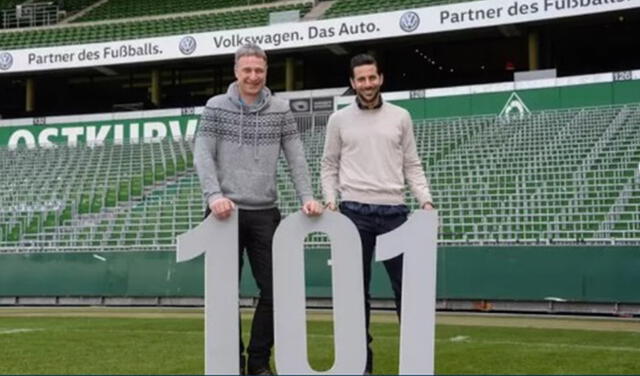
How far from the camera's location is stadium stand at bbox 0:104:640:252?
1210cm

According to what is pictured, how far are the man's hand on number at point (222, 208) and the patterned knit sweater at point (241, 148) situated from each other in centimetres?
A: 26

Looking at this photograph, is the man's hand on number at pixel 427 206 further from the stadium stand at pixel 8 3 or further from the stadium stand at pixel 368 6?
the stadium stand at pixel 8 3

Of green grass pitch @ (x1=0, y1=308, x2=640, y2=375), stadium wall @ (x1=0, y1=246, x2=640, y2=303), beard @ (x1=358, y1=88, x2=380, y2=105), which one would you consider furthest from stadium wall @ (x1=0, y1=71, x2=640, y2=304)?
beard @ (x1=358, y1=88, x2=380, y2=105)

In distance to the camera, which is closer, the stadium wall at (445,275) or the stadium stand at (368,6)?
the stadium wall at (445,275)

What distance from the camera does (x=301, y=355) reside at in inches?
161

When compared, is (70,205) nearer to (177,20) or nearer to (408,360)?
(177,20)

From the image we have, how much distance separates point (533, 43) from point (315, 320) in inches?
542

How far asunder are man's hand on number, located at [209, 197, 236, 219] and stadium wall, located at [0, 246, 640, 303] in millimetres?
7209

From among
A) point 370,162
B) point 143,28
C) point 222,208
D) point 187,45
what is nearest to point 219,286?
point 222,208

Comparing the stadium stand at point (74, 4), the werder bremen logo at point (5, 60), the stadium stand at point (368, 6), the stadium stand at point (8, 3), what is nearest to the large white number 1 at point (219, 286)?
the stadium stand at point (368, 6)

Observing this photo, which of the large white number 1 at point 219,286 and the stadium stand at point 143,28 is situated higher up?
the stadium stand at point 143,28

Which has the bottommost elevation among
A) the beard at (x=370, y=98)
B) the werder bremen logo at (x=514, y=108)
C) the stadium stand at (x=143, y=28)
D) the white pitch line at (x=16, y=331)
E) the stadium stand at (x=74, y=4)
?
the white pitch line at (x=16, y=331)

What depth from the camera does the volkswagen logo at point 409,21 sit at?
21094 mm

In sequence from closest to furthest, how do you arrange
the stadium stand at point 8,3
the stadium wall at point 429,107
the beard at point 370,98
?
the beard at point 370,98
the stadium wall at point 429,107
the stadium stand at point 8,3
